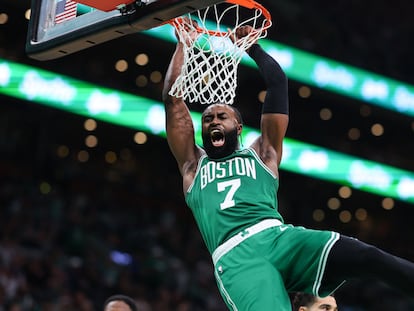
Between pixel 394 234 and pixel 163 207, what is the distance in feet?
23.1

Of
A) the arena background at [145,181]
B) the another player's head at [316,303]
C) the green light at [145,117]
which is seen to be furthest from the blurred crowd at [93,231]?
the another player's head at [316,303]

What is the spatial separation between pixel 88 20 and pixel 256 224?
167 centimetres

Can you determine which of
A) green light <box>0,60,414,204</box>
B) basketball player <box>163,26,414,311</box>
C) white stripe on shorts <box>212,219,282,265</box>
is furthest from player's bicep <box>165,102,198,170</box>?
green light <box>0,60,414,204</box>

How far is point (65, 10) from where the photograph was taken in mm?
→ 5832

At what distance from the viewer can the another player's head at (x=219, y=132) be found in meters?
5.74

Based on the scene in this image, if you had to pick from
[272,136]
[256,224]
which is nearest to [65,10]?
[272,136]

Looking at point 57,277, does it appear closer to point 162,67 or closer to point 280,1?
point 162,67

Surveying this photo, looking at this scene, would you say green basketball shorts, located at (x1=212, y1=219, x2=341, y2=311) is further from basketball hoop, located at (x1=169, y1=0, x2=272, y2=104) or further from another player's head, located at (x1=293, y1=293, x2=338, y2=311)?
basketball hoop, located at (x1=169, y1=0, x2=272, y2=104)

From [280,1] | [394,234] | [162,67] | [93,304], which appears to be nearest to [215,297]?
[93,304]

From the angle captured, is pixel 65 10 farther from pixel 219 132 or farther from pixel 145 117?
pixel 145 117

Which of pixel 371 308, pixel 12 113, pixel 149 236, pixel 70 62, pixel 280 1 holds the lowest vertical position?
pixel 371 308

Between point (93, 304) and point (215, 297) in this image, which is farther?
point (215, 297)

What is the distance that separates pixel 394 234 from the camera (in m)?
22.4

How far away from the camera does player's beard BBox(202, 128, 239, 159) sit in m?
5.73
